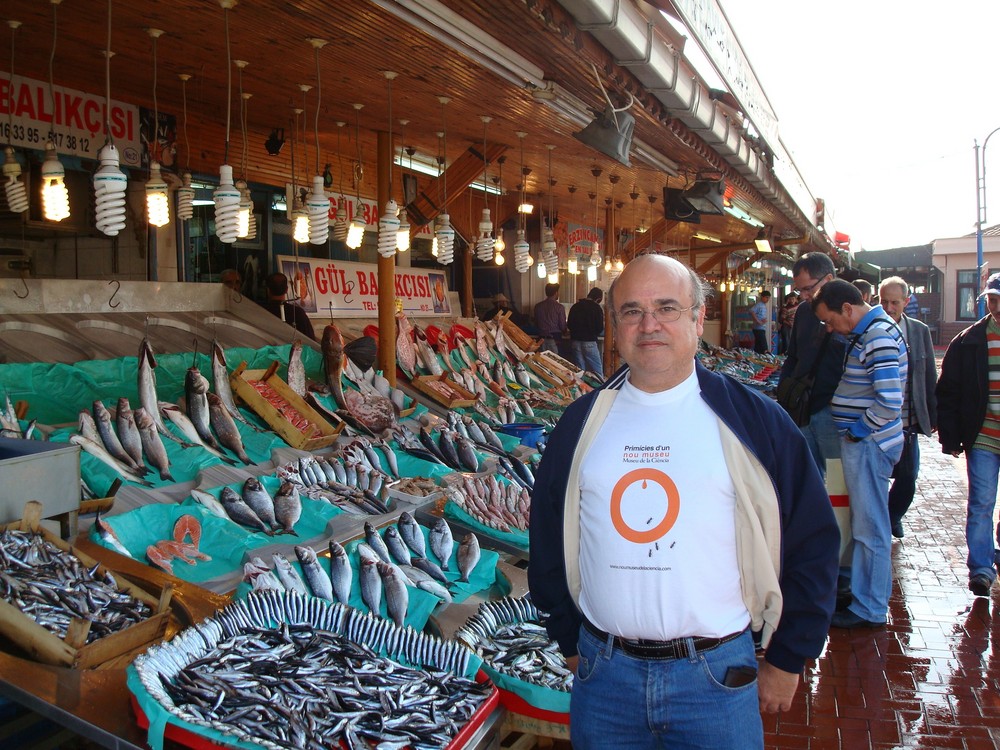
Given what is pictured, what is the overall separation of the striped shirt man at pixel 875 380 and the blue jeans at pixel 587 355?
762cm

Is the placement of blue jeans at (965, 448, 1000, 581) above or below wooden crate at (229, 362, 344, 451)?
below

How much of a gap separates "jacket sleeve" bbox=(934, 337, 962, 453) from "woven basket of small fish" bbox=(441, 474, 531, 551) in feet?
10.8

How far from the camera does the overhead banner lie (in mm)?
9602

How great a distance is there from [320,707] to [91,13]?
5.18 metres

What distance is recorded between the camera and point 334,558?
3.78m

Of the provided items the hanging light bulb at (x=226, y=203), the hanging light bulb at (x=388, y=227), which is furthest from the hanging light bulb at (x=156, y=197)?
the hanging light bulb at (x=388, y=227)

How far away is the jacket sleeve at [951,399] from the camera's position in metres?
5.74

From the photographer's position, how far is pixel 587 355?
500 inches

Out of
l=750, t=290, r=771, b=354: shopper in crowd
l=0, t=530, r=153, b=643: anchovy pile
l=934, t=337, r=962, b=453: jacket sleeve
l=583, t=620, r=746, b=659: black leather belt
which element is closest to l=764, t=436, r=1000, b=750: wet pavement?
l=934, t=337, r=962, b=453: jacket sleeve

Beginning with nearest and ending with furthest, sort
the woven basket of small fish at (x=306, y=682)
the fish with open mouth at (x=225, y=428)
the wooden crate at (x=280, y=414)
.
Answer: the woven basket of small fish at (x=306, y=682)
the fish with open mouth at (x=225, y=428)
the wooden crate at (x=280, y=414)

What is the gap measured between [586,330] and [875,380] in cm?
782

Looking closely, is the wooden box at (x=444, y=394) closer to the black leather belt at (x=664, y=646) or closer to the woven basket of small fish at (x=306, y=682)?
the woven basket of small fish at (x=306, y=682)

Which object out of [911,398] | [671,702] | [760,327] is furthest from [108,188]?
[760,327]

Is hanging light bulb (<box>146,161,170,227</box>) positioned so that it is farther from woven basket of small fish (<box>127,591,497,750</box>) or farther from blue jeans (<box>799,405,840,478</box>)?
blue jeans (<box>799,405,840,478</box>)
